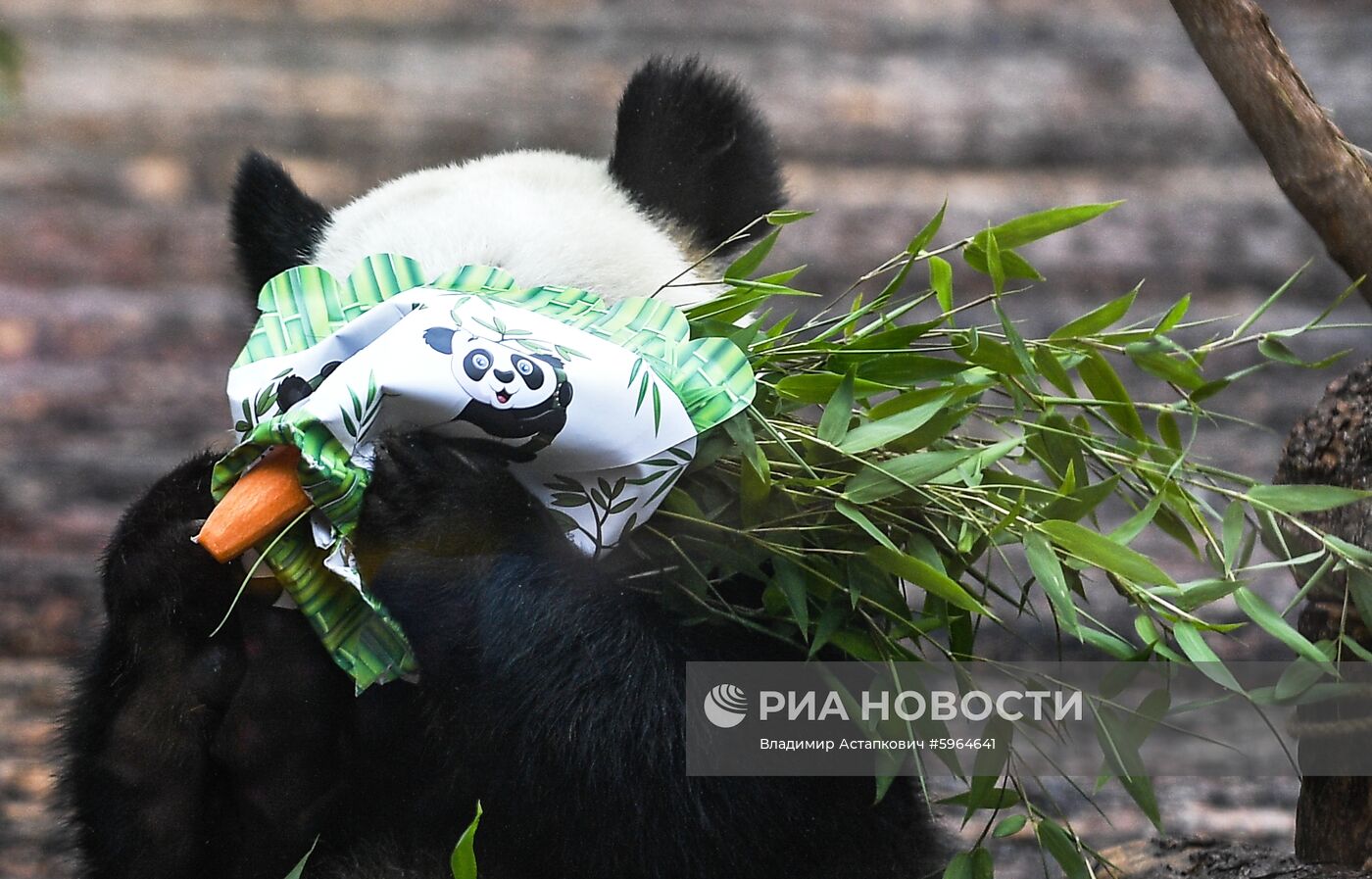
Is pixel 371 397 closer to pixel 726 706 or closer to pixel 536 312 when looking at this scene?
pixel 536 312

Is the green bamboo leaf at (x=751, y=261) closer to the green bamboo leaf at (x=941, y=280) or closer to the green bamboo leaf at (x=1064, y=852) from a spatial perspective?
the green bamboo leaf at (x=941, y=280)

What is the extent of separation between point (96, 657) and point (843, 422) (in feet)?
2.93

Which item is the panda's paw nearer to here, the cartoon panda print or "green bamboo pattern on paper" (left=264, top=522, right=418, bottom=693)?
"green bamboo pattern on paper" (left=264, top=522, right=418, bottom=693)

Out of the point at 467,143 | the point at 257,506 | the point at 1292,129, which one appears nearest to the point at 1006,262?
the point at 1292,129

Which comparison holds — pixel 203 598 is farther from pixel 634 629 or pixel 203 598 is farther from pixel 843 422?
pixel 843 422

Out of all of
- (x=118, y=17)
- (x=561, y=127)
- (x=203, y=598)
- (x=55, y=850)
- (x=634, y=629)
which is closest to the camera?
(x=634, y=629)

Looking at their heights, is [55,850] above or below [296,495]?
below

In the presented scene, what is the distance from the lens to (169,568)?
1.21 metres

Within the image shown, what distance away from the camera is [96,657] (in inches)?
52.0

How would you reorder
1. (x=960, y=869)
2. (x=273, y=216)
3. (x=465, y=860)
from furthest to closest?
(x=273, y=216) → (x=960, y=869) → (x=465, y=860)

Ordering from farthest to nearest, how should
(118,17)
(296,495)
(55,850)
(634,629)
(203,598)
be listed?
(118,17) → (55,850) → (203,598) → (634,629) → (296,495)

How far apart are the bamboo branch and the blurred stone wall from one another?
112 centimetres

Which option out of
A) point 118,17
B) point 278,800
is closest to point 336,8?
point 118,17

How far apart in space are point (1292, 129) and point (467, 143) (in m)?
1.39
